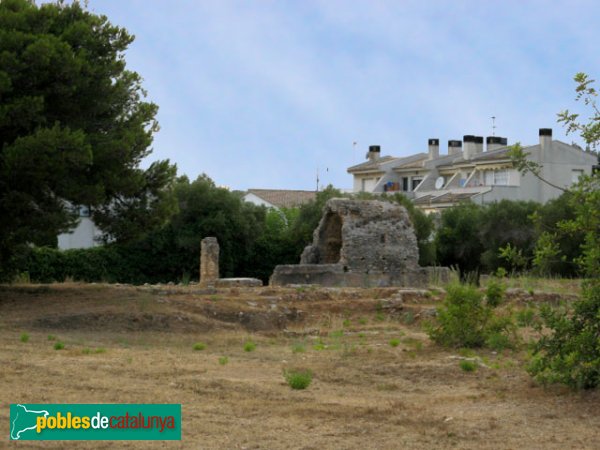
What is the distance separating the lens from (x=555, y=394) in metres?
9.98

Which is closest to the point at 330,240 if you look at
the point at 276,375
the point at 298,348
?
the point at 298,348

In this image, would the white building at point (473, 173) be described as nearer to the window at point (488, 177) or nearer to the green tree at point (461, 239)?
the window at point (488, 177)

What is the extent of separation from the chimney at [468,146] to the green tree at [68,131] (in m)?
41.4

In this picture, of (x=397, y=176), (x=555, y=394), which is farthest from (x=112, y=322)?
(x=397, y=176)

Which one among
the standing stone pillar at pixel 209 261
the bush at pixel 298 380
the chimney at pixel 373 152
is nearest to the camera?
the bush at pixel 298 380

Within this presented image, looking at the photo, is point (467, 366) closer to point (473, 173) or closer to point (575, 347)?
point (575, 347)

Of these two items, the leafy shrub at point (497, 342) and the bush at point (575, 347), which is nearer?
the bush at point (575, 347)

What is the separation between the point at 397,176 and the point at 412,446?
196 feet

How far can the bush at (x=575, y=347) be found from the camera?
31.9ft

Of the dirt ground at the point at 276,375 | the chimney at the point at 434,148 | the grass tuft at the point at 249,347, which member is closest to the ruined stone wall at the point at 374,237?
the dirt ground at the point at 276,375

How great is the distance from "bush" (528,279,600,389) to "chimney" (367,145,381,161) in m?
61.7

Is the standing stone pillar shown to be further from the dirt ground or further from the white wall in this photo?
the white wall

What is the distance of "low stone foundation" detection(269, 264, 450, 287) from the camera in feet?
89.1

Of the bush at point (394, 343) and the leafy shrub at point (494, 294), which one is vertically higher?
the leafy shrub at point (494, 294)
